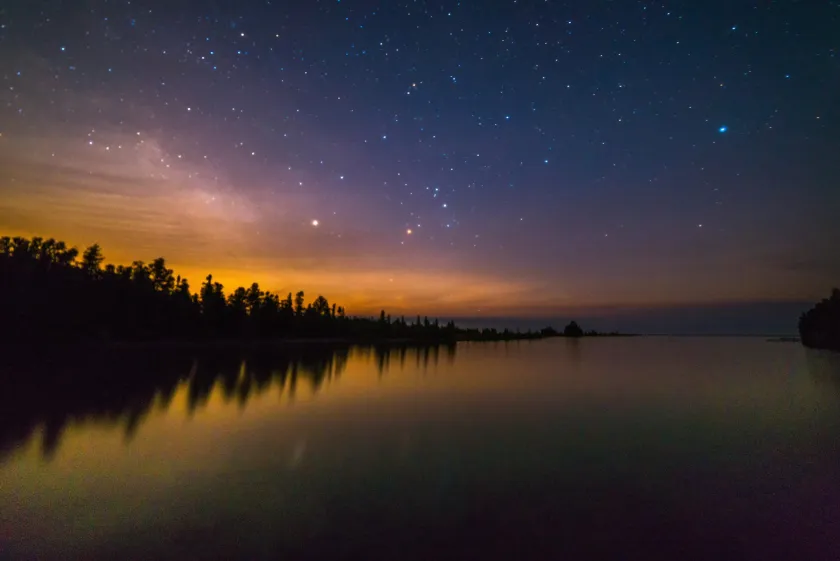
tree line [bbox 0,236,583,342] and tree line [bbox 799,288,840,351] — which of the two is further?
tree line [bbox 799,288,840,351]

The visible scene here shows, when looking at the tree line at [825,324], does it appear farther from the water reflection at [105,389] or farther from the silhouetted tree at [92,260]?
the silhouetted tree at [92,260]

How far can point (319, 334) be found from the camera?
9256cm

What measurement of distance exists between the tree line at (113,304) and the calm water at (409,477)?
108ft

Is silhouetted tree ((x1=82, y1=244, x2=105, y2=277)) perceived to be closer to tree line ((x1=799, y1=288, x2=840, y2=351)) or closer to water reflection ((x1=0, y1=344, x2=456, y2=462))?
water reflection ((x1=0, y1=344, x2=456, y2=462))

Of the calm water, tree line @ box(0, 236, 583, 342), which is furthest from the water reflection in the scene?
tree line @ box(0, 236, 583, 342)

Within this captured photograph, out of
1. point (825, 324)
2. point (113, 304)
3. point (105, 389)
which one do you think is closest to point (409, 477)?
point (105, 389)

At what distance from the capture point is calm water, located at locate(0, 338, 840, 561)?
18.6ft

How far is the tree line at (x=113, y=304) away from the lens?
137ft

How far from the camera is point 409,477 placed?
8234mm

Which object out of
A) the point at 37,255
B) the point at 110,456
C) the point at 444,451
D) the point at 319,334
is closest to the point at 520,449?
the point at 444,451

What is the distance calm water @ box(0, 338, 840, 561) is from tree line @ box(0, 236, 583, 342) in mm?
33048

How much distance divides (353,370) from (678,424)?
20.0m

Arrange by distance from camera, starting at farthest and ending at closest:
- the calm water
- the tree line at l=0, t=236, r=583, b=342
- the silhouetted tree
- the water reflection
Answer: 1. the silhouetted tree
2. the tree line at l=0, t=236, r=583, b=342
3. the water reflection
4. the calm water

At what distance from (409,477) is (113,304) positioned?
58.4 meters
